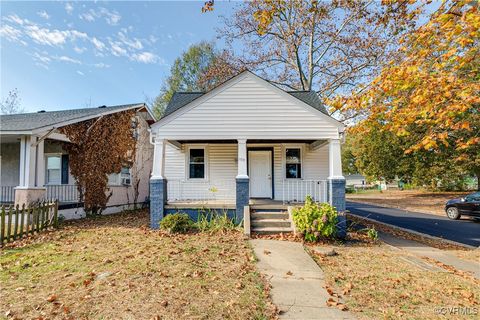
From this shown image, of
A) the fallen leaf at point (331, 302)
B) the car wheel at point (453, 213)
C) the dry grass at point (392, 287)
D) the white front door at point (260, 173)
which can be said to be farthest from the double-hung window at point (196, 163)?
the car wheel at point (453, 213)

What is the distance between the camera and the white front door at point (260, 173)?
466 inches

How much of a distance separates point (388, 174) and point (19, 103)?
1861 inches

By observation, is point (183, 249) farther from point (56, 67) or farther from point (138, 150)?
point (56, 67)

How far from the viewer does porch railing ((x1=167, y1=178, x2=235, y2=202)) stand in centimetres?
1166

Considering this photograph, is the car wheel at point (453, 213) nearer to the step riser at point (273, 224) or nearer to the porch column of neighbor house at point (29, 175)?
the step riser at point (273, 224)

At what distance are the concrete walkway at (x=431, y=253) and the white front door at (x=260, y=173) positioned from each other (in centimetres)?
488

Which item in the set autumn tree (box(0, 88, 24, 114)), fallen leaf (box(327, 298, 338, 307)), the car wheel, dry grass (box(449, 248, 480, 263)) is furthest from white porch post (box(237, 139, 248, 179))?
autumn tree (box(0, 88, 24, 114))

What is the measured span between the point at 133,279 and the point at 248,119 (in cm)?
631

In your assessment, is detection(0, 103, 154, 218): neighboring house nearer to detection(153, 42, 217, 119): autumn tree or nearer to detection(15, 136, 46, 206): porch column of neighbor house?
detection(15, 136, 46, 206): porch column of neighbor house

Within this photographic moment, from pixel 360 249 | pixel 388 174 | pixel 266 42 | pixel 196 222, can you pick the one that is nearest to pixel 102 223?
pixel 196 222

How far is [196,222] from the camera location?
895 centimetres

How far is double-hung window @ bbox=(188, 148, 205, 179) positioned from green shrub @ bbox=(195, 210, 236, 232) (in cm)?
327

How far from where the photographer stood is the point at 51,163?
12.3 m

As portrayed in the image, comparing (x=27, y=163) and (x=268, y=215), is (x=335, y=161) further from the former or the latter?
(x=27, y=163)
